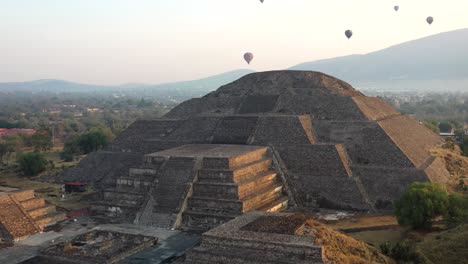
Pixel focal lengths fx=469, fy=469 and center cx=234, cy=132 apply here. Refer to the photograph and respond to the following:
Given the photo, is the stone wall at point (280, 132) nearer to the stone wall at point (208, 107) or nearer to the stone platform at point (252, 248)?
the stone wall at point (208, 107)

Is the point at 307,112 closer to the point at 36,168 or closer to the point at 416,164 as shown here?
the point at 416,164

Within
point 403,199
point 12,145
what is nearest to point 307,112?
point 403,199

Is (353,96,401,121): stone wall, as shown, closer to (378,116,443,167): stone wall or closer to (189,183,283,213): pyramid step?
(378,116,443,167): stone wall

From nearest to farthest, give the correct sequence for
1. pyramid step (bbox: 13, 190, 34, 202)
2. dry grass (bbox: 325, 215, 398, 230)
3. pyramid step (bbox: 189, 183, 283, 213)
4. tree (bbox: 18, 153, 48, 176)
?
1. dry grass (bbox: 325, 215, 398, 230)
2. pyramid step (bbox: 189, 183, 283, 213)
3. pyramid step (bbox: 13, 190, 34, 202)
4. tree (bbox: 18, 153, 48, 176)

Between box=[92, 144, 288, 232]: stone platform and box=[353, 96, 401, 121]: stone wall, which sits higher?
box=[353, 96, 401, 121]: stone wall

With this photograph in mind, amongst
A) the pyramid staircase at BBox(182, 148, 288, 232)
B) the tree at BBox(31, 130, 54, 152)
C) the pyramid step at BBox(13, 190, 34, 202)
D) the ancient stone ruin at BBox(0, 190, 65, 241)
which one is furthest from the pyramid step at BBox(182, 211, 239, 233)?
the tree at BBox(31, 130, 54, 152)

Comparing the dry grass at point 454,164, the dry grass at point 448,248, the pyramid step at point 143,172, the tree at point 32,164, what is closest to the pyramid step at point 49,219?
the pyramid step at point 143,172

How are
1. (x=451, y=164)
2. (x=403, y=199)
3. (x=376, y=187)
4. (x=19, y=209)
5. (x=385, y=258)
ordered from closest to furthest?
1. (x=385, y=258)
2. (x=403, y=199)
3. (x=19, y=209)
4. (x=376, y=187)
5. (x=451, y=164)
